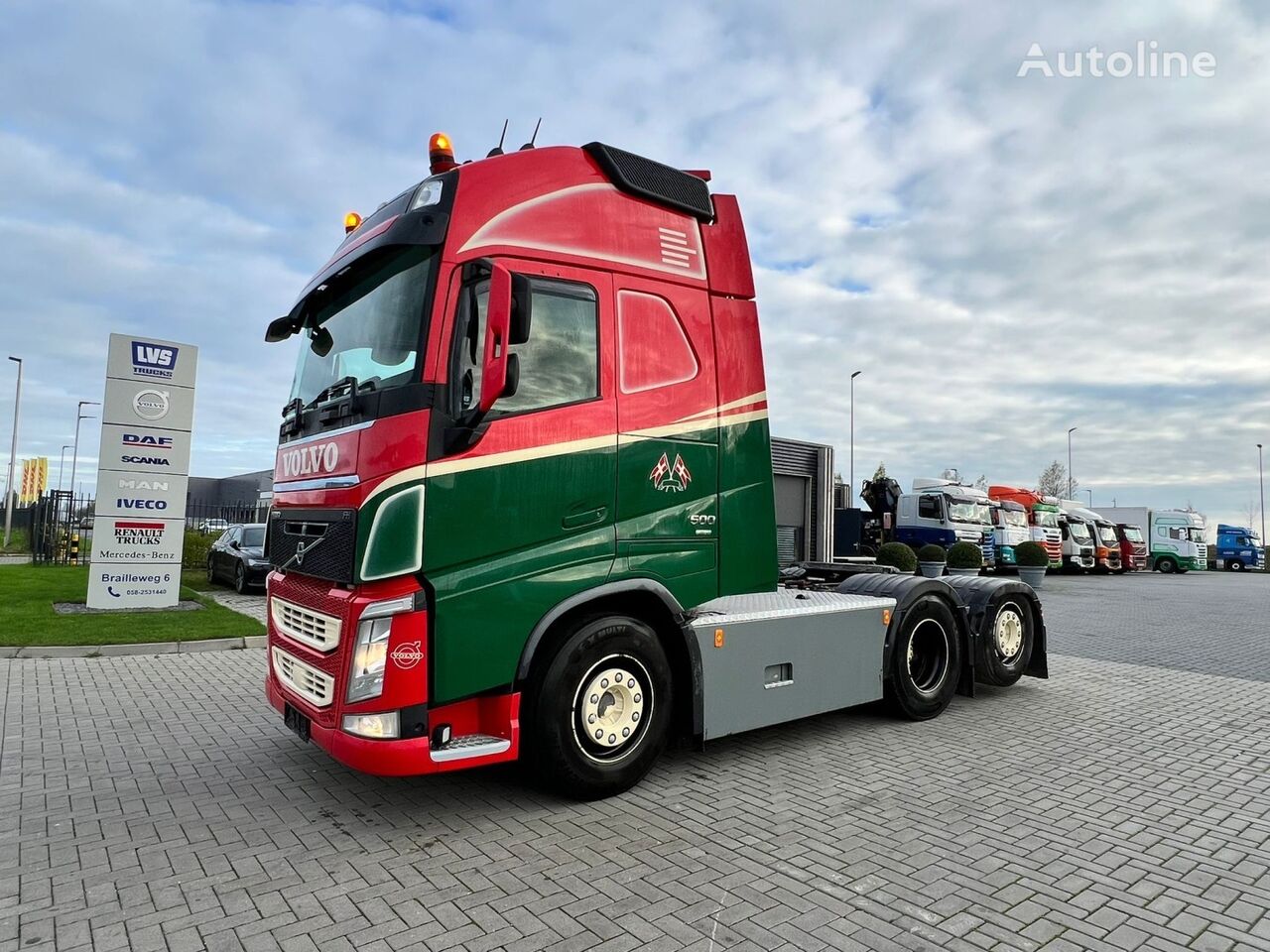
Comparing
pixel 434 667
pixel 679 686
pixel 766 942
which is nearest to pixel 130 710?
pixel 434 667

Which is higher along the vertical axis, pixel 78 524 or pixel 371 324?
pixel 371 324

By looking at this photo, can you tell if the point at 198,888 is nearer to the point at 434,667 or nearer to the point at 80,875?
the point at 80,875

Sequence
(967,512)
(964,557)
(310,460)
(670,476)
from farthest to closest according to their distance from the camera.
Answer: (967,512)
(964,557)
(670,476)
(310,460)

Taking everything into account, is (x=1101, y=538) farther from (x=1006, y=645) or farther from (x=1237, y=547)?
(x=1006, y=645)

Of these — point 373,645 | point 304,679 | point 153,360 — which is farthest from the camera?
point 153,360

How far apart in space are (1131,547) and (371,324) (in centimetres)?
4449

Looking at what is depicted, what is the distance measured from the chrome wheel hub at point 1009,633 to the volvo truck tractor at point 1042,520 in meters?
28.2

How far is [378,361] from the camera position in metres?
4.20

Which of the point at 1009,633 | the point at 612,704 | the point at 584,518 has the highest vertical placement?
the point at 584,518

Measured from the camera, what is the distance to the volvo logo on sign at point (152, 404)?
487 inches

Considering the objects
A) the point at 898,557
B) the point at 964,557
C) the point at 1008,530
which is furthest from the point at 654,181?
the point at 1008,530

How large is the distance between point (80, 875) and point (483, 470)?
8.45 feet

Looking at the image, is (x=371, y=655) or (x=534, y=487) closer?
(x=371, y=655)

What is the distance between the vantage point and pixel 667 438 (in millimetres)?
4789
